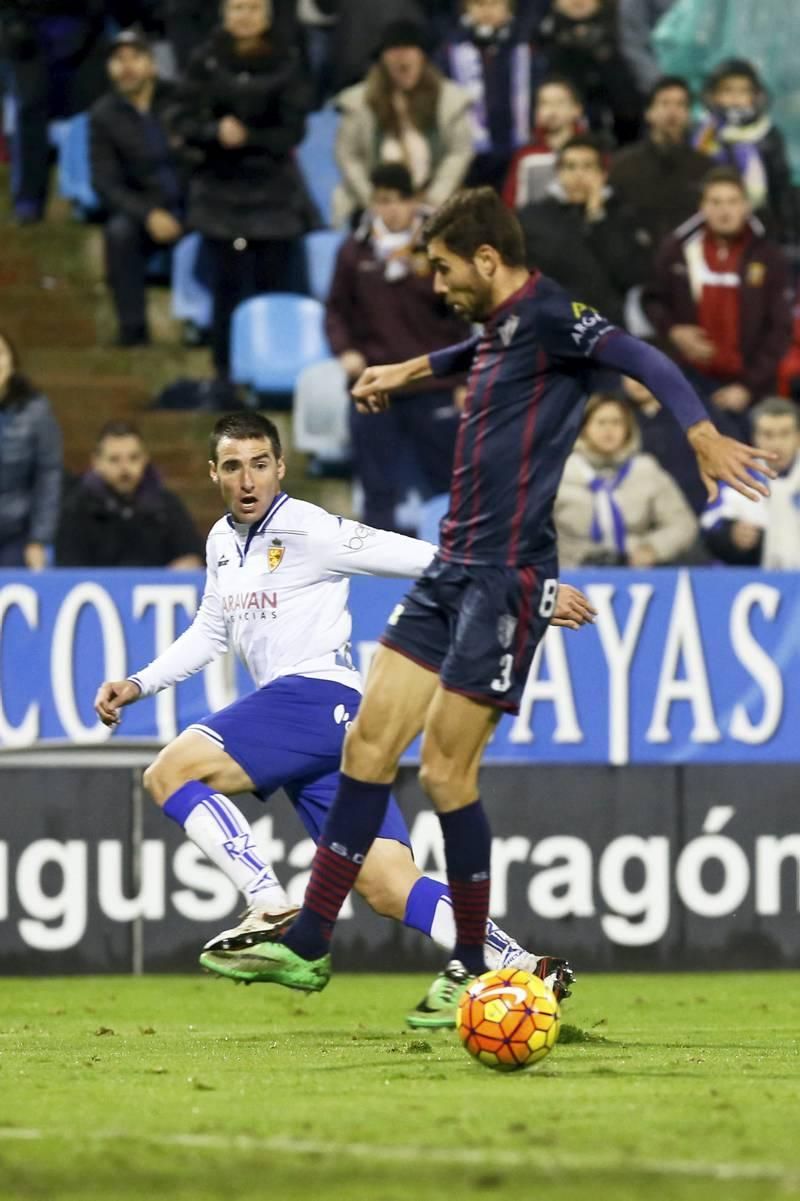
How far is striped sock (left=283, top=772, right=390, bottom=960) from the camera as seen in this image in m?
7.07

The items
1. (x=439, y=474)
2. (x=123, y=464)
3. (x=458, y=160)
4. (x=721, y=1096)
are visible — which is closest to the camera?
(x=721, y=1096)

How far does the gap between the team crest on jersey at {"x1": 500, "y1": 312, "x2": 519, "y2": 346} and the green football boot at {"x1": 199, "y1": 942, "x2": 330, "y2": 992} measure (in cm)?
186

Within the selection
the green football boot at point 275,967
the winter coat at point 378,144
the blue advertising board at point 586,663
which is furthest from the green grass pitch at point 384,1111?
the winter coat at point 378,144

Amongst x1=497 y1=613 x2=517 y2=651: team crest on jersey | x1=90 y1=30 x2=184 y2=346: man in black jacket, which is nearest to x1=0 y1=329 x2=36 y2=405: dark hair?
x1=90 y1=30 x2=184 y2=346: man in black jacket

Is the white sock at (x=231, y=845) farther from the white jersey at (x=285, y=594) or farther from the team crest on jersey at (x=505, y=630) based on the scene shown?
the team crest on jersey at (x=505, y=630)

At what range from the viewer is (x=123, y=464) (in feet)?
41.3

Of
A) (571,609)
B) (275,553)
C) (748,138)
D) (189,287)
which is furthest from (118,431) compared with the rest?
(571,609)

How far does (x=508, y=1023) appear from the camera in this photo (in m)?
6.46

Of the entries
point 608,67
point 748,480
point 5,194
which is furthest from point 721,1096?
point 5,194

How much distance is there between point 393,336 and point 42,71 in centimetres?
348

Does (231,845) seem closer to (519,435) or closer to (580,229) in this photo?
(519,435)

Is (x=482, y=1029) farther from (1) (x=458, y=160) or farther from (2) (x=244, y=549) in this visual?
(1) (x=458, y=160)

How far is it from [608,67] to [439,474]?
3566 millimetres

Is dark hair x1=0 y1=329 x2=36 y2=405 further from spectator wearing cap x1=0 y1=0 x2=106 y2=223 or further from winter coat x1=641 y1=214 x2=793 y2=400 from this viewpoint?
winter coat x1=641 y1=214 x2=793 y2=400
